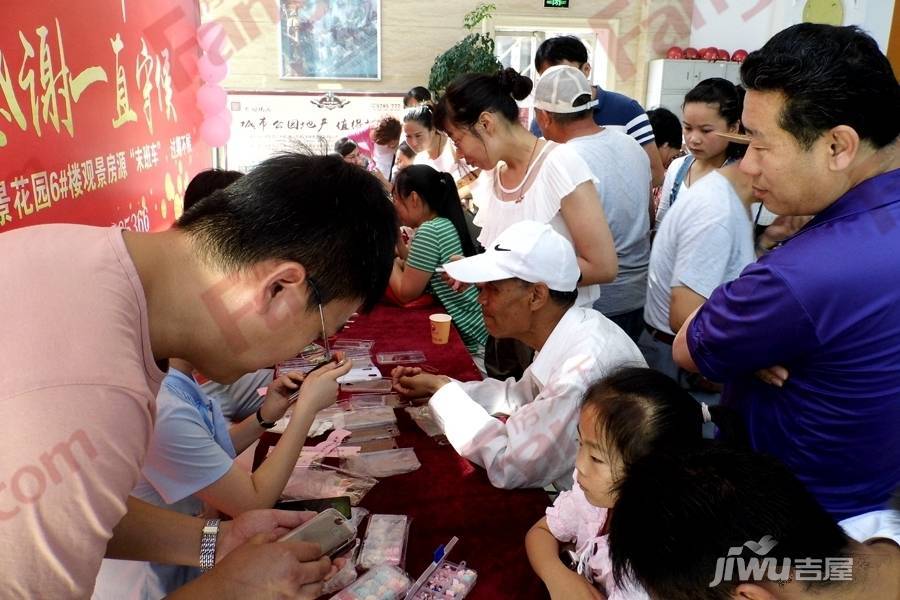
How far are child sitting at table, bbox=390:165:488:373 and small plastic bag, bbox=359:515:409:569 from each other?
53.8 inches

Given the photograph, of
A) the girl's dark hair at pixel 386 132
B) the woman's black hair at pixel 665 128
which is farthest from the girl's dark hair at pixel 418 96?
the woman's black hair at pixel 665 128

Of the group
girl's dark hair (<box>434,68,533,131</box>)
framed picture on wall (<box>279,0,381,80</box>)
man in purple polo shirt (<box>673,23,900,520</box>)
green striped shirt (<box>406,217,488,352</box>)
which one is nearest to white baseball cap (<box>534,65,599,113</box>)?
girl's dark hair (<box>434,68,533,131</box>)

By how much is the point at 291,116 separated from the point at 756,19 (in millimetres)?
4162

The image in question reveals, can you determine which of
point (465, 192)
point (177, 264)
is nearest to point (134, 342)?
point (177, 264)

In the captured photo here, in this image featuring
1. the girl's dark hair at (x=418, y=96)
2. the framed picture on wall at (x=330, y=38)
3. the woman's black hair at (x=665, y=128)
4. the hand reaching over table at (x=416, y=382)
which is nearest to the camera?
the hand reaching over table at (x=416, y=382)

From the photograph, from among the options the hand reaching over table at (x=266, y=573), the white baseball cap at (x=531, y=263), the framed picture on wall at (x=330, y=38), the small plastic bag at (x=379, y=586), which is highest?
the framed picture on wall at (x=330, y=38)

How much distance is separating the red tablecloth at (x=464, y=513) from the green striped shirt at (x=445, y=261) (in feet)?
3.17

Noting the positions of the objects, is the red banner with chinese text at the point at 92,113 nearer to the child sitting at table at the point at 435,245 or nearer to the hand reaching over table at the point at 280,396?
the hand reaching over table at the point at 280,396

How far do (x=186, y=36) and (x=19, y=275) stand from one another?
3039 millimetres

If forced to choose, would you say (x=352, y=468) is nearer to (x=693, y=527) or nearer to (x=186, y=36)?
(x=693, y=527)

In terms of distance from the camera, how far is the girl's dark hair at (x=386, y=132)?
5.54 metres

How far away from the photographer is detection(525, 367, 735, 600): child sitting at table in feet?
3.79

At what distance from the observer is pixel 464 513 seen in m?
1.37

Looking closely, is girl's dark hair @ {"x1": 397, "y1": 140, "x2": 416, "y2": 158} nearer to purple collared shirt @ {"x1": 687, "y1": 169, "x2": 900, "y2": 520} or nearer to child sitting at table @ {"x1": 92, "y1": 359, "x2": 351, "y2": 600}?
child sitting at table @ {"x1": 92, "y1": 359, "x2": 351, "y2": 600}
